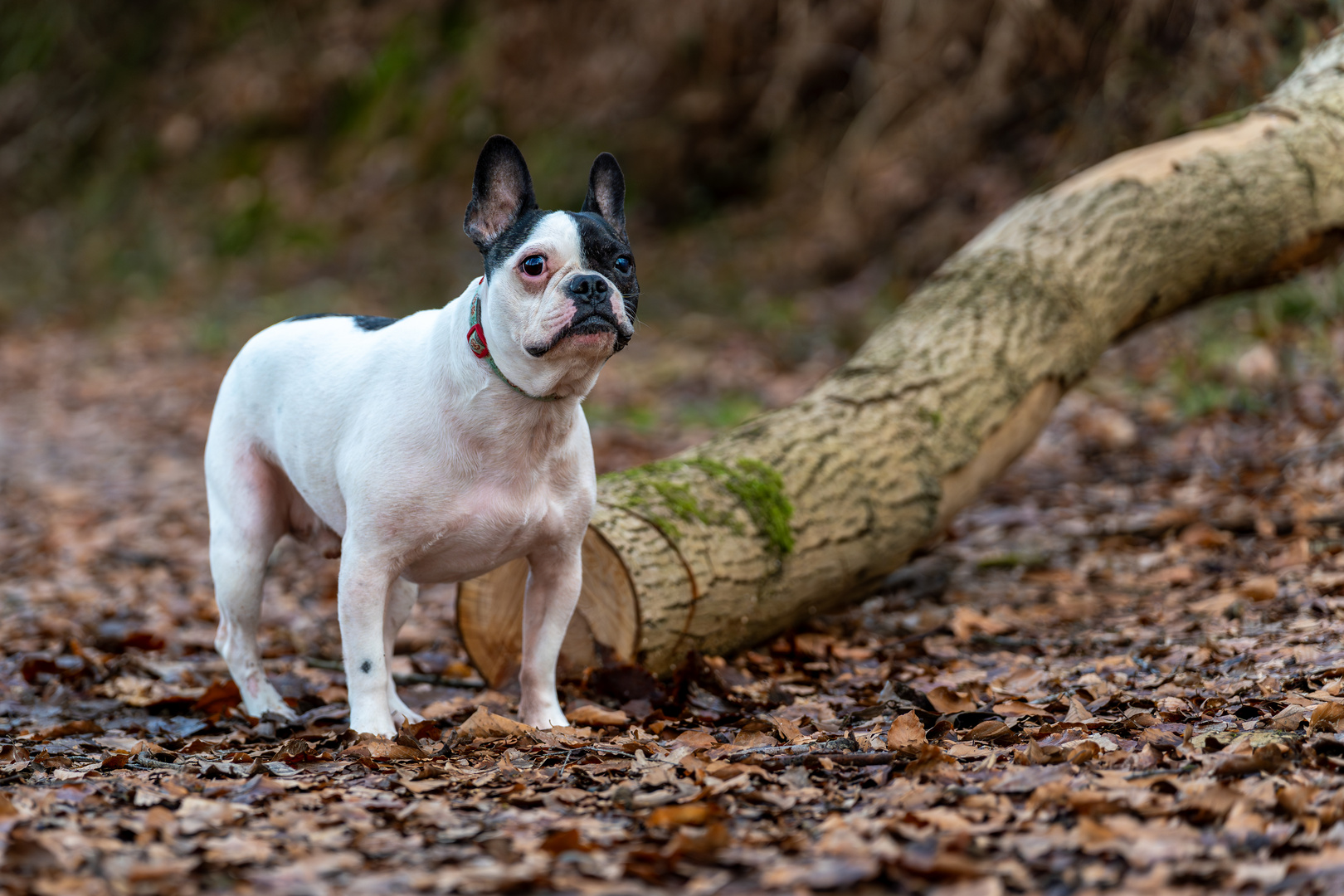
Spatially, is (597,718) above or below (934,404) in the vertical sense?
below

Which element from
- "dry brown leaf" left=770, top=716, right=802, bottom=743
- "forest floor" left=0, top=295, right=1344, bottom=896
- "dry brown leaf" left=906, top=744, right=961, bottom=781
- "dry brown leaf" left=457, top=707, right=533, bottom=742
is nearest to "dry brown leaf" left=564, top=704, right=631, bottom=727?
"forest floor" left=0, top=295, right=1344, bottom=896

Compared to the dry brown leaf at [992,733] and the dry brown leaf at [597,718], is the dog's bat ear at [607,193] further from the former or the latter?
the dry brown leaf at [992,733]

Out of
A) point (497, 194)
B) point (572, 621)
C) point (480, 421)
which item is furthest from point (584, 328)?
point (572, 621)

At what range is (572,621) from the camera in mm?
4965

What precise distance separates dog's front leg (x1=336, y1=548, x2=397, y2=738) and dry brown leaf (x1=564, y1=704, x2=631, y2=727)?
674mm

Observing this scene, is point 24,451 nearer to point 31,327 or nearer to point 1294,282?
point 31,327

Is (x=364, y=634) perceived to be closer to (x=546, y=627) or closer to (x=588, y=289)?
(x=546, y=627)

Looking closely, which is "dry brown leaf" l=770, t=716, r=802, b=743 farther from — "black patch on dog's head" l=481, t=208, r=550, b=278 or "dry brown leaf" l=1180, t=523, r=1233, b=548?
"dry brown leaf" l=1180, t=523, r=1233, b=548

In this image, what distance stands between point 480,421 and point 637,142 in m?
12.2

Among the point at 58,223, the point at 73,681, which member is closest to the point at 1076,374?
the point at 73,681

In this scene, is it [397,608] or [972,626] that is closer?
[397,608]

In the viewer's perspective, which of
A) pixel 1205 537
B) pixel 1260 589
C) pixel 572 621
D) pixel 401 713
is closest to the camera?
pixel 401 713

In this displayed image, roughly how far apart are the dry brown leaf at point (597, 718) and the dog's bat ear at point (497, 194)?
1680 millimetres

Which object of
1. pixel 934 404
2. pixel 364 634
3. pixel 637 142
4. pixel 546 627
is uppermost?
pixel 637 142
